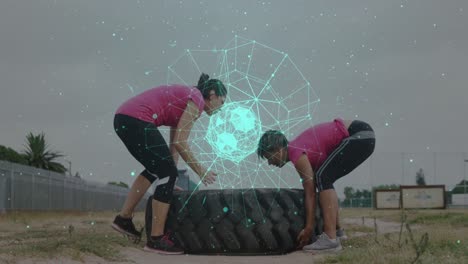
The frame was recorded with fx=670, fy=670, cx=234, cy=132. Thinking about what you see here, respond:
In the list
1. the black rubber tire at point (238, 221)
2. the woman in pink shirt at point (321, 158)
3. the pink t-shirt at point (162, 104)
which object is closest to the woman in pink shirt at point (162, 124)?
the pink t-shirt at point (162, 104)

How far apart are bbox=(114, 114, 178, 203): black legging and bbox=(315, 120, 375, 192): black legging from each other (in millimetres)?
1409

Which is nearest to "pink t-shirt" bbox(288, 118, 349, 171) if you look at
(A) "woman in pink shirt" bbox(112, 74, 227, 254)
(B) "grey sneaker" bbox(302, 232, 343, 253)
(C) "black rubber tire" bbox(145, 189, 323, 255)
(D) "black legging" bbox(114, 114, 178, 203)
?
(C) "black rubber tire" bbox(145, 189, 323, 255)

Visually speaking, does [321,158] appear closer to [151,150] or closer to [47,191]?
[151,150]

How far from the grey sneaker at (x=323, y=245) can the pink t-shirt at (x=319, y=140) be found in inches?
28.5

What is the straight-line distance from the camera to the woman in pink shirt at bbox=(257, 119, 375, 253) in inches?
249

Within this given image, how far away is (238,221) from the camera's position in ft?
20.7

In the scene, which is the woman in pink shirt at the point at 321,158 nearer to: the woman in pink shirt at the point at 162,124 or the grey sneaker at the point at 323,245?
the grey sneaker at the point at 323,245

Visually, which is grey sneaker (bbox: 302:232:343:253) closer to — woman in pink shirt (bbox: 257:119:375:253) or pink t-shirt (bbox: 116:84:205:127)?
woman in pink shirt (bbox: 257:119:375:253)

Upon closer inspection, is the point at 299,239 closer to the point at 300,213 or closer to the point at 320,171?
the point at 300,213

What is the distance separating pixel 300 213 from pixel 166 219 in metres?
1.29

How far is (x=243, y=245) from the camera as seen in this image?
248 inches

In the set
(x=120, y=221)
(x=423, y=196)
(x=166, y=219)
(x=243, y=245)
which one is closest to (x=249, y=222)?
(x=243, y=245)

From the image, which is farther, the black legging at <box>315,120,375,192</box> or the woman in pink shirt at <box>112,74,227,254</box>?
the black legging at <box>315,120,375,192</box>

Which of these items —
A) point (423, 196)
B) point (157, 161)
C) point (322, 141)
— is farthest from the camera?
point (423, 196)
